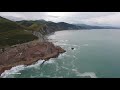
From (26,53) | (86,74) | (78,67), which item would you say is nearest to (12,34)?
(26,53)

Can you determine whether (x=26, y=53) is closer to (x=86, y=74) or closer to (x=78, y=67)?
Result: (x=78, y=67)

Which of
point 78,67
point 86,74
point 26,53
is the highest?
point 86,74

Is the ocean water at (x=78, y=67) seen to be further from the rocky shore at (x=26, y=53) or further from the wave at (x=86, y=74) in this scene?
the rocky shore at (x=26, y=53)

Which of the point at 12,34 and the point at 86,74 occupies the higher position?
the point at 86,74

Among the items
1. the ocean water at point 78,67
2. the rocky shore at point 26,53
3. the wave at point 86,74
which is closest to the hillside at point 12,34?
the rocky shore at point 26,53
